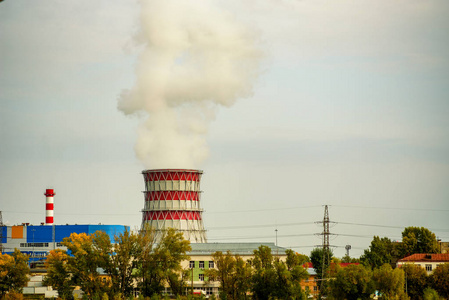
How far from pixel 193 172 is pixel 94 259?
23.6 meters

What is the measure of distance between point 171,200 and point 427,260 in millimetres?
27776

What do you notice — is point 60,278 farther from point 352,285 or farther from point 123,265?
point 352,285

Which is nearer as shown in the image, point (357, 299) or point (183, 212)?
point (357, 299)

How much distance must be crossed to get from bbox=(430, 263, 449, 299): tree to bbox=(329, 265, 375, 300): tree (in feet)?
25.3

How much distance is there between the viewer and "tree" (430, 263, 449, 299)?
58312mm

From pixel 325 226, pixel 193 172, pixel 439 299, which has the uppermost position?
pixel 193 172

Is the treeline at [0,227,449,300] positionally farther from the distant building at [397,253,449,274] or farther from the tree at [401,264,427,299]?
the distant building at [397,253,449,274]

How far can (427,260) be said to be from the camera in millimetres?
73688

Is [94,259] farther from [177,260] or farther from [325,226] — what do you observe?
[325,226]

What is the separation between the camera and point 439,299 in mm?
52719

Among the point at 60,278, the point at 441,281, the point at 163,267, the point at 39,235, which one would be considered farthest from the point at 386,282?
the point at 39,235

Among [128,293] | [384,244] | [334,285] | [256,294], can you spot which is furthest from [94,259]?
[384,244]

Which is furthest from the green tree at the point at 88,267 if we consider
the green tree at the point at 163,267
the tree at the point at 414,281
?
the tree at the point at 414,281

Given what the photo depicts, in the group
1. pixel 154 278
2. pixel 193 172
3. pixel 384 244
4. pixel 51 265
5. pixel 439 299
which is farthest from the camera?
pixel 384 244
